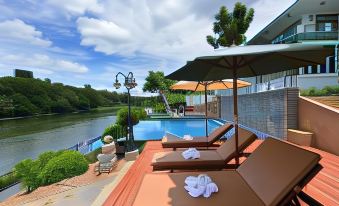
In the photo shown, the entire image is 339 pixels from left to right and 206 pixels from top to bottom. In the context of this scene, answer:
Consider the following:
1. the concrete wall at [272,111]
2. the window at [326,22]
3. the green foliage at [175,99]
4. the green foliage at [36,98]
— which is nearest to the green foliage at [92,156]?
the concrete wall at [272,111]

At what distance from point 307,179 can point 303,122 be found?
6.01m

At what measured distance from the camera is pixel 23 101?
74.9 metres

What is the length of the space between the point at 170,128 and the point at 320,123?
10.7 metres

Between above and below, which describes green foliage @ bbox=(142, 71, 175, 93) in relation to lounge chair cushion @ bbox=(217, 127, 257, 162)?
above

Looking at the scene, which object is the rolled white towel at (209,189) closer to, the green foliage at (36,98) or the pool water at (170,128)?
the pool water at (170,128)

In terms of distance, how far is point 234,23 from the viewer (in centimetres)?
2567

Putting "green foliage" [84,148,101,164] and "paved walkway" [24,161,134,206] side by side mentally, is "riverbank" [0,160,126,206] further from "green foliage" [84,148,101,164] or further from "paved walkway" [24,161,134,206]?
"green foliage" [84,148,101,164]

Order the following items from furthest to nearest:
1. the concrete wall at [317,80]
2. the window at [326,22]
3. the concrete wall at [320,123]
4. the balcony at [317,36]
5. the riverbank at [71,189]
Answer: the window at [326,22]
the balcony at [317,36]
the concrete wall at [317,80]
the riverbank at [71,189]
the concrete wall at [320,123]

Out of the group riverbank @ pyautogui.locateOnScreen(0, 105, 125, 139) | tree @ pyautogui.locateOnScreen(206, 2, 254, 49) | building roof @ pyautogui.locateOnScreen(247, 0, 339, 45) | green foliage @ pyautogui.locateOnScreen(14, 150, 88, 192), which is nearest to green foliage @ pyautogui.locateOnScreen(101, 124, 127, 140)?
green foliage @ pyautogui.locateOnScreen(14, 150, 88, 192)

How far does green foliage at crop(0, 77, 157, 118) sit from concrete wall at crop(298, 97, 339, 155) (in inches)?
2236

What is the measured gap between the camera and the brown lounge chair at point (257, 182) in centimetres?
267

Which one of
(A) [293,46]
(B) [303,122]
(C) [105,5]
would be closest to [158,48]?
(C) [105,5]

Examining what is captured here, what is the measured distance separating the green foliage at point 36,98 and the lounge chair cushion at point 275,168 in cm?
6035

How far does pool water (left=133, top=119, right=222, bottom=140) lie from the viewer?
15202 mm
